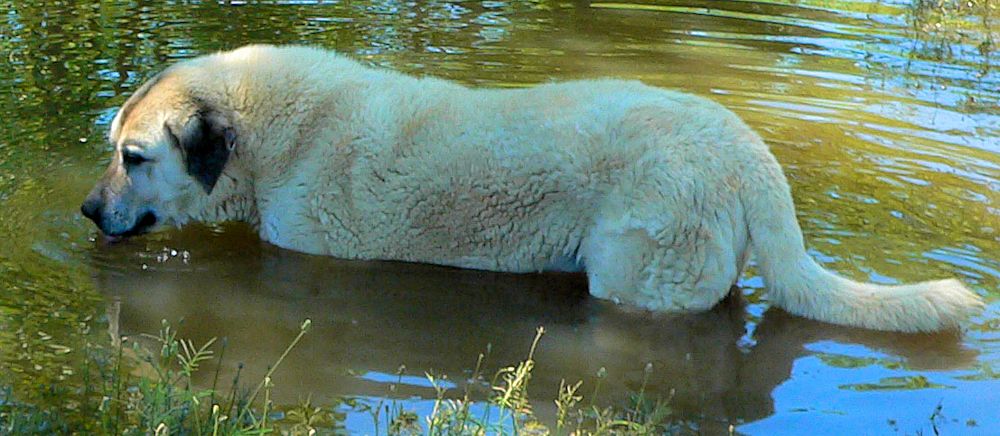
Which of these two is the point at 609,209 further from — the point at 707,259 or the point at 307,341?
the point at 307,341

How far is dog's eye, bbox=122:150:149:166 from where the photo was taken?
6.63 m

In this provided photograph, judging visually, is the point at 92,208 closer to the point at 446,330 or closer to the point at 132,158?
the point at 132,158

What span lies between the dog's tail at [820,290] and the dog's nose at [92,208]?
332cm

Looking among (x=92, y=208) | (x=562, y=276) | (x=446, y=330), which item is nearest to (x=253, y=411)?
(x=446, y=330)

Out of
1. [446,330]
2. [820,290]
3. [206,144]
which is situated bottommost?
[446,330]

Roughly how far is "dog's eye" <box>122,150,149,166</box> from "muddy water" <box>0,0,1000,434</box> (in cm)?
52

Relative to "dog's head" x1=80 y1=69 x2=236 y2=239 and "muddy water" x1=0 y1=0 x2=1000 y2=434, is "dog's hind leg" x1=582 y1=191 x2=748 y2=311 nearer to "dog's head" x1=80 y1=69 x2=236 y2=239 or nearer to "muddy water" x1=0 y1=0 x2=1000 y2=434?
"muddy water" x1=0 y1=0 x2=1000 y2=434

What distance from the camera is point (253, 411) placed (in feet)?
15.7

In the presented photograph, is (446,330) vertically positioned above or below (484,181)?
below

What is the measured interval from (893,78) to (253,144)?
5.92 m

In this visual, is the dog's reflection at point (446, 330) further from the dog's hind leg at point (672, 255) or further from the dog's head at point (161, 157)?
the dog's head at point (161, 157)

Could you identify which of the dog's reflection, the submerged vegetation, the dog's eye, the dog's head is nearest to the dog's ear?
the dog's head

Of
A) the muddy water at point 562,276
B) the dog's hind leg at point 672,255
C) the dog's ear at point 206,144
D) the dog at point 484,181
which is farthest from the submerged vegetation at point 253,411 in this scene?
the dog's ear at point 206,144

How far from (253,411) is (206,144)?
2225 mm
